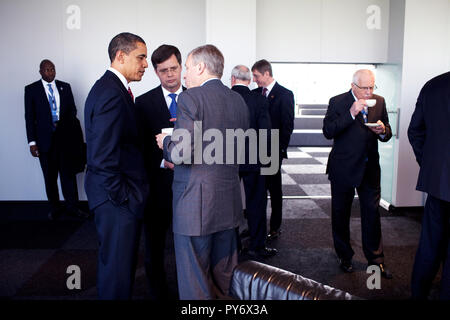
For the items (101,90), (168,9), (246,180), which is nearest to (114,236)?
(101,90)

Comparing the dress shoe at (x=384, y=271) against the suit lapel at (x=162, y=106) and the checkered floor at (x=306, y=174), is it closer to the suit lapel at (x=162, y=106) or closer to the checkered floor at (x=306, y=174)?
the suit lapel at (x=162, y=106)

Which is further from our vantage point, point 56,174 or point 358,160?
point 56,174

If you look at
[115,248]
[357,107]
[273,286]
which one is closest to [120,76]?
[115,248]

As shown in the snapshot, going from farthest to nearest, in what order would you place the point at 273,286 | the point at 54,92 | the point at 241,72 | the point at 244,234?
the point at 54,92
the point at 244,234
the point at 241,72
the point at 273,286

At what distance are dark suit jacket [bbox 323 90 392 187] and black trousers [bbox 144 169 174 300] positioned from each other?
4.55 ft

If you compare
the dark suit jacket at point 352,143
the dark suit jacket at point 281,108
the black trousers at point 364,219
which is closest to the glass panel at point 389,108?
the dark suit jacket at point 281,108

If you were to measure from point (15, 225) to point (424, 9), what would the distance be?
5.35 m

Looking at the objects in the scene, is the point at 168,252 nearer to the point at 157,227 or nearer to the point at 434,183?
the point at 157,227

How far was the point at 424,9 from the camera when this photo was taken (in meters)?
4.74

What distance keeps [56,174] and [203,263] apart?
3.40 m

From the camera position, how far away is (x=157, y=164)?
276 cm

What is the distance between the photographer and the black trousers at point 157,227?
8.99ft

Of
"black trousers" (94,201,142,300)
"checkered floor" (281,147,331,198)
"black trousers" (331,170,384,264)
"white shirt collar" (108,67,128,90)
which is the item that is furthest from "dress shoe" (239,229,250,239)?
"white shirt collar" (108,67,128,90)

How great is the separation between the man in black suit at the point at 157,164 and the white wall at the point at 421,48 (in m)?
3.26
